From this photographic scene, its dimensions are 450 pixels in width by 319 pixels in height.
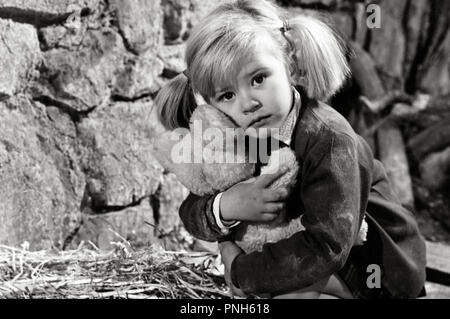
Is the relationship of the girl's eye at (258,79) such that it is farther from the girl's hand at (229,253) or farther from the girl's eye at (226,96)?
the girl's hand at (229,253)

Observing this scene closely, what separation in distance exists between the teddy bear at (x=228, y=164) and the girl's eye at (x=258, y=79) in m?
0.09

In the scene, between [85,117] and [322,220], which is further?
[85,117]

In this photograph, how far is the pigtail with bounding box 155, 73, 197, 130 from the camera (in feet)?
4.30

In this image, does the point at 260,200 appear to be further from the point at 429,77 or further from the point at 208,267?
the point at 429,77

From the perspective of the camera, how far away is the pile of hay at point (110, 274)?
4.26ft

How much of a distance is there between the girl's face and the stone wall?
52 centimetres

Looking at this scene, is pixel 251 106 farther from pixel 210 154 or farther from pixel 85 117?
pixel 85 117

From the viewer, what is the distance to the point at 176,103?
4.32 feet

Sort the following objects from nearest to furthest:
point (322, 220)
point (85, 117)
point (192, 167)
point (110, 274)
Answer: point (322, 220)
point (192, 167)
point (110, 274)
point (85, 117)

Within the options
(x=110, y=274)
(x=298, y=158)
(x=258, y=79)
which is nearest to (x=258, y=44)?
(x=258, y=79)

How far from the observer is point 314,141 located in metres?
1.16

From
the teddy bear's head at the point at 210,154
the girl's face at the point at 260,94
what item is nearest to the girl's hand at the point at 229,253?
the teddy bear's head at the point at 210,154

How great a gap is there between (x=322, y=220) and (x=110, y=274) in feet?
1.63

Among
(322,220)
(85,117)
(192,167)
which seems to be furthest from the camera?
(85,117)
